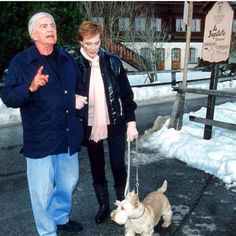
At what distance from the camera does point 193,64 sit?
35312 mm

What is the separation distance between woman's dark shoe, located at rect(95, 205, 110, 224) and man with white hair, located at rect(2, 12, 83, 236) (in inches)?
26.4

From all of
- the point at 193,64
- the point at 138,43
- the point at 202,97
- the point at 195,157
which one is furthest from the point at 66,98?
the point at 193,64

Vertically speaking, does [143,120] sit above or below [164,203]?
below

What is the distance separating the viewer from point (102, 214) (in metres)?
4.43

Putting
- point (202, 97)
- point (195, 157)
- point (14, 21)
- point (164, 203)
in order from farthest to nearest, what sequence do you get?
point (202, 97) < point (14, 21) < point (195, 157) < point (164, 203)

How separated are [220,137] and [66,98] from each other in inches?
176

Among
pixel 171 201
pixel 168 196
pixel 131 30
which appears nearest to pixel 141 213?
pixel 171 201

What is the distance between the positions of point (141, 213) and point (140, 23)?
20.7 metres

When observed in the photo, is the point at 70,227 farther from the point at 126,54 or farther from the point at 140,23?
the point at 126,54

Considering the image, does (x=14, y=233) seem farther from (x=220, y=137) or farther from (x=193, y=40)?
(x=193, y=40)

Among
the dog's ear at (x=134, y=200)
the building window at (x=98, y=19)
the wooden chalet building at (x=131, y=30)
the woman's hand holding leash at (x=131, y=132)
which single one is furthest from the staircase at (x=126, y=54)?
the dog's ear at (x=134, y=200)

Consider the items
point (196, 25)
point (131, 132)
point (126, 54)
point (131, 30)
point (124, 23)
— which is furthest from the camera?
point (196, 25)

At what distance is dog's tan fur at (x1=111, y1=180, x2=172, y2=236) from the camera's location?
346cm

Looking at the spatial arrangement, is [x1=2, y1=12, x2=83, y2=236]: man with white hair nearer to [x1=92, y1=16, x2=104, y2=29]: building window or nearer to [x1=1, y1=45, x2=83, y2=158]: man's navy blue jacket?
[x1=1, y1=45, x2=83, y2=158]: man's navy blue jacket
